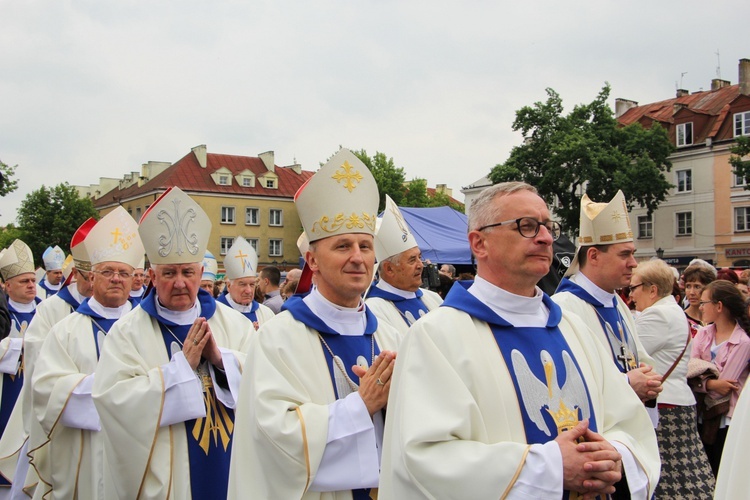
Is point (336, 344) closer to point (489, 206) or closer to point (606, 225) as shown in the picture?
point (489, 206)

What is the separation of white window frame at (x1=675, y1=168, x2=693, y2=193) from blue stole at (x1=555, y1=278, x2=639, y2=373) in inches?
1707

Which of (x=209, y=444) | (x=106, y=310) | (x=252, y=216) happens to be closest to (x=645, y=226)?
(x=252, y=216)

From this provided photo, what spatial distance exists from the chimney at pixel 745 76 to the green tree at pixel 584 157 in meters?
5.96

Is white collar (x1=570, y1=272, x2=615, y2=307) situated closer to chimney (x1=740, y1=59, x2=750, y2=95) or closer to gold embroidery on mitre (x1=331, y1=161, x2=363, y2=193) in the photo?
gold embroidery on mitre (x1=331, y1=161, x2=363, y2=193)


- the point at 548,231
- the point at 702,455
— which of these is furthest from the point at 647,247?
the point at 548,231

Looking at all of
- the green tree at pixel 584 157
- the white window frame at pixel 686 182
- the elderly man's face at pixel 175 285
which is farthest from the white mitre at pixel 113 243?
the white window frame at pixel 686 182

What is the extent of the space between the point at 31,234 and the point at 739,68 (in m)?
46.6

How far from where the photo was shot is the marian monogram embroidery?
4805 millimetres

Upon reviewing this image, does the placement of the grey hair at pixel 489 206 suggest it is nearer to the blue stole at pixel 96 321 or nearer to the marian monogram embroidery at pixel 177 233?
the marian monogram embroidery at pixel 177 233

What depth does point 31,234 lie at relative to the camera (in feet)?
162

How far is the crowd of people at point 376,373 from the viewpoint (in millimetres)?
2764

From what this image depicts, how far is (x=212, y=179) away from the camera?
2307 inches

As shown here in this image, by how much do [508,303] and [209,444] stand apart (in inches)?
91.2

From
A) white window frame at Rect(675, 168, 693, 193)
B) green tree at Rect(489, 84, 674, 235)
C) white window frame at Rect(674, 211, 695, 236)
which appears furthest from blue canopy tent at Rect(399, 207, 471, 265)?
white window frame at Rect(675, 168, 693, 193)
